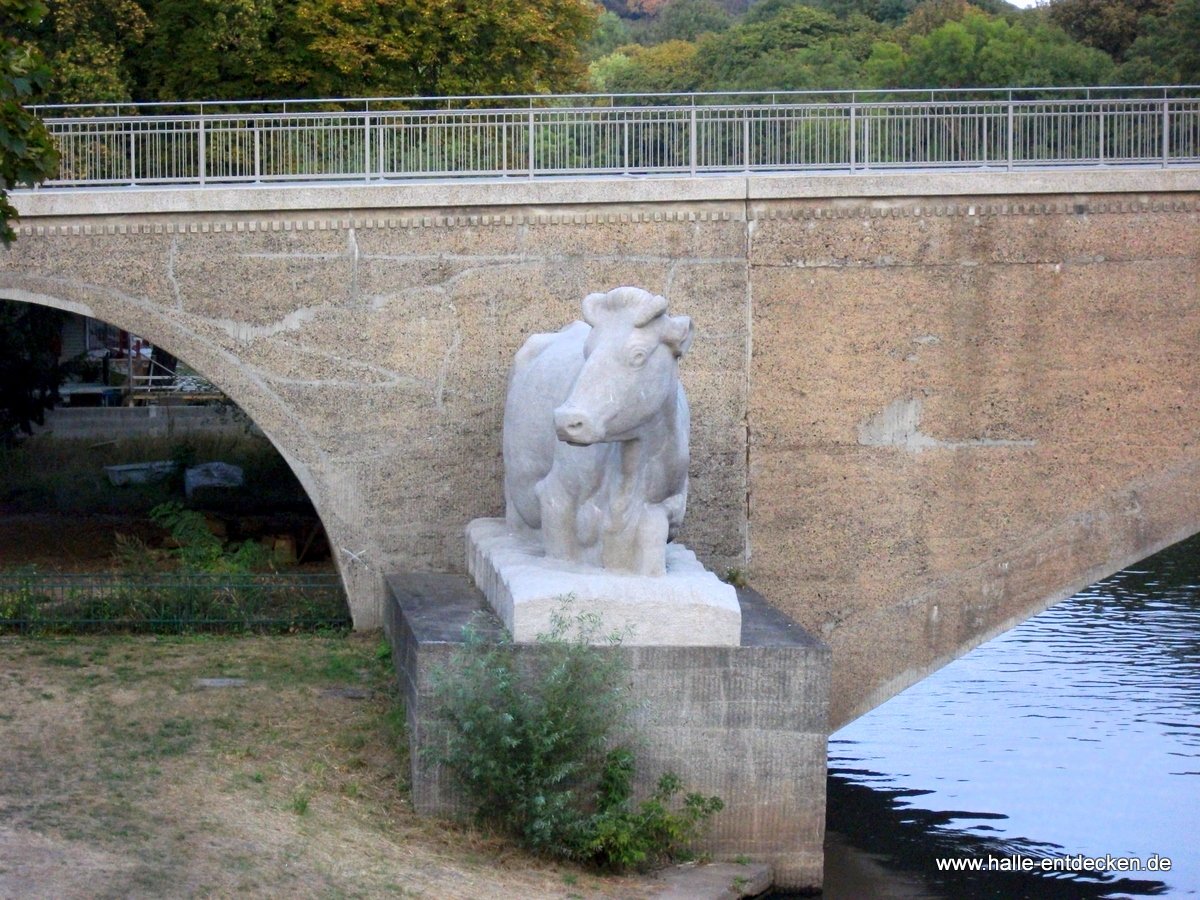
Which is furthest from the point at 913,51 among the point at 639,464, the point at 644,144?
the point at 639,464

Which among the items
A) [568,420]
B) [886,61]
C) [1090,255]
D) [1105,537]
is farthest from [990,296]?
[886,61]

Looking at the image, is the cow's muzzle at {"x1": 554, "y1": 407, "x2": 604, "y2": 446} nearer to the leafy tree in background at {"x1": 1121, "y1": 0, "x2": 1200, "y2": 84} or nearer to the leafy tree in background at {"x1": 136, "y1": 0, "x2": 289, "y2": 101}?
the leafy tree in background at {"x1": 136, "y1": 0, "x2": 289, "y2": 101}

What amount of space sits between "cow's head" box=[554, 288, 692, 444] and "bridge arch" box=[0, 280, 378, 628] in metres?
4.33

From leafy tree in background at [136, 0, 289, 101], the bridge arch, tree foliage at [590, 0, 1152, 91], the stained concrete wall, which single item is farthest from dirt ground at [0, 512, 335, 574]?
A: tree foliage at [590, 0, 1152, 91]

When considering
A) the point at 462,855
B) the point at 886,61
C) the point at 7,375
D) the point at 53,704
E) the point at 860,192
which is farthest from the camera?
the point at 886,61

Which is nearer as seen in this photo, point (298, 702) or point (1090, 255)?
point (298, 702)

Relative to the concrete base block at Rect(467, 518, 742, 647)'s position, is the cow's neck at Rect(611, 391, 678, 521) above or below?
above

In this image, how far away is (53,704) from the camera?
10352mm

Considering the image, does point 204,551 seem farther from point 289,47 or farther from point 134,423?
point 134,423

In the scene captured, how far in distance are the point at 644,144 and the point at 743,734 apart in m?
6.01

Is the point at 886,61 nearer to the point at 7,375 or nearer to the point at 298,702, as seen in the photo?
the point at 7,375

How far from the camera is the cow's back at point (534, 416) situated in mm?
10781

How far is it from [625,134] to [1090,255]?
3945 mm

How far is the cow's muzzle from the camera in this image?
9.00m
